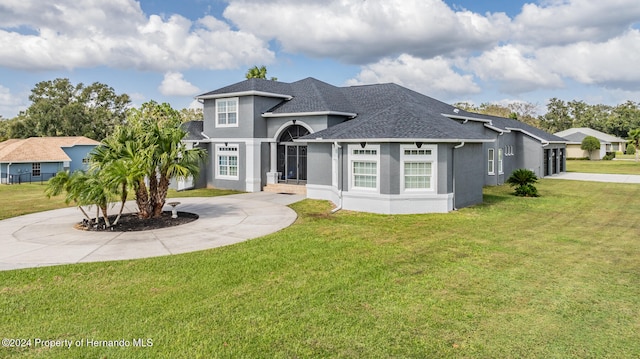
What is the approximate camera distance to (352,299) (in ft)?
23.0

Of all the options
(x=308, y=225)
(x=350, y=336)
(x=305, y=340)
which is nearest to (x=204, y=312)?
(x=305, y=340)

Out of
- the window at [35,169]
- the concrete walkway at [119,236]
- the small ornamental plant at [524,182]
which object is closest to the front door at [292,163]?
the concrete walkway at [119,236]

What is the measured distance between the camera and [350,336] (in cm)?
564

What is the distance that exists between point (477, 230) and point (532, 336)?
736 cm

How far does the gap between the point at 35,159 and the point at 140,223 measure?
104 ft

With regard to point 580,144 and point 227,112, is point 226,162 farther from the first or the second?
point 580,144

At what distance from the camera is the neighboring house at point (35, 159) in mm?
36188

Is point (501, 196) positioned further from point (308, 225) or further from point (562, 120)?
point (562, 120)

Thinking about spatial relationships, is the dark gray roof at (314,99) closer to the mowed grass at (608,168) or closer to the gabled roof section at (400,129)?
the gabled roof section at (400,129)

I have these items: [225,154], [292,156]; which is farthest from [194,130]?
[292,156]

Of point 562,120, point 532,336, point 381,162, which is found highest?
point 562,120

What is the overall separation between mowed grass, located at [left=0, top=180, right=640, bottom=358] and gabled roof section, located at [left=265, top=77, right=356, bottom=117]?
38.6 feet

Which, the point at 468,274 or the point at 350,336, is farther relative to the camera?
the point at 468,274

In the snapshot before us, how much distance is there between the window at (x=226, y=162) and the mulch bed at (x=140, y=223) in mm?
9364
